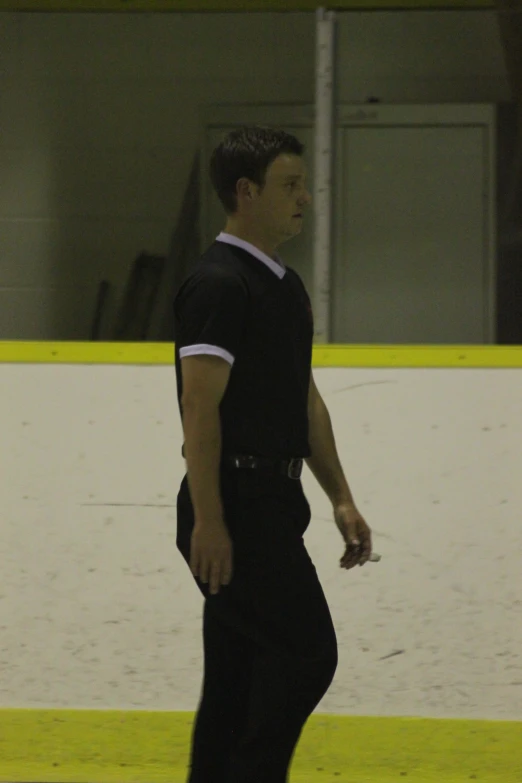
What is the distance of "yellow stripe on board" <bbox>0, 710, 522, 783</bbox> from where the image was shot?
280 cm

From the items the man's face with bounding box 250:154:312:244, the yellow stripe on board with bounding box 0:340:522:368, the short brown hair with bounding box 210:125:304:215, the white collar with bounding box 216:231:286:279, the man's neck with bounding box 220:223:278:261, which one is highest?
the short brown hair with bounding box 210:125:304:215

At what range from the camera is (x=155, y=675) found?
9.39 feet

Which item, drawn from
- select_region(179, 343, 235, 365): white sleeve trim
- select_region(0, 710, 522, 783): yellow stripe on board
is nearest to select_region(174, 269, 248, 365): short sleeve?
select_region(179, 343, 235, 365): white sleeve trim

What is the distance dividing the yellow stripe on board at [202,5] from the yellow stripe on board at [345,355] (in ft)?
3.42

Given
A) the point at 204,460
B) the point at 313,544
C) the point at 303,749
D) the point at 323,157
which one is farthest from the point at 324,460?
the point at 323,157

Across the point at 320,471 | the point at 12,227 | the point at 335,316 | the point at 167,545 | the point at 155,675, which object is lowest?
the point at 155,675

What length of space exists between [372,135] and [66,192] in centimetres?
89

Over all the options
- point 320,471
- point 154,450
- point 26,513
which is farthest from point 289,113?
point 320,471

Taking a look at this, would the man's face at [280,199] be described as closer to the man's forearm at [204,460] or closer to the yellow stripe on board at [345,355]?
the man's forearm at [204,460]

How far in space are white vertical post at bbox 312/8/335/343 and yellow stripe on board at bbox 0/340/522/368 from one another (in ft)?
0.60

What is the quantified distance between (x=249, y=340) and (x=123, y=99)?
180 cm

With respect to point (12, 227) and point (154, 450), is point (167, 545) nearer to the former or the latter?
point (154, 450)

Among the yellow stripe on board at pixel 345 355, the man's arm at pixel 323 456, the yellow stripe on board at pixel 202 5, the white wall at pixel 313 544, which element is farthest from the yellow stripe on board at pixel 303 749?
the yellow stripe on board at pixel 202 5

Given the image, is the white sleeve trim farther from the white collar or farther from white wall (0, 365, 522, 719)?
white wall (0, 365, 522, 719)
